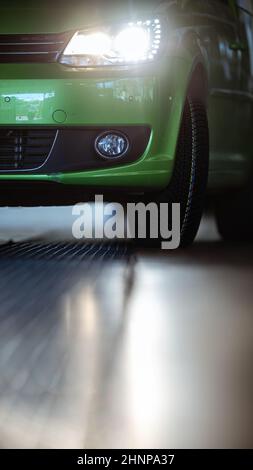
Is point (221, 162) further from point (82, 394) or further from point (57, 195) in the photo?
point (82, 394)

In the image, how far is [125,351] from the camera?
368 cm

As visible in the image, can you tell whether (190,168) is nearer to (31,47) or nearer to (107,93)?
(107,93)

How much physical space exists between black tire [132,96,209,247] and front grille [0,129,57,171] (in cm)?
60

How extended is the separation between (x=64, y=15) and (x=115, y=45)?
1.10 feet

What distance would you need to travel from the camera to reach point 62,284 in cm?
514

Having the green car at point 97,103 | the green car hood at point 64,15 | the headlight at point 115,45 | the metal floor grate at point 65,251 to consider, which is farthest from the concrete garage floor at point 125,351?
the green car hood at point 64,15

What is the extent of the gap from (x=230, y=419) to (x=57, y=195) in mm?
3183

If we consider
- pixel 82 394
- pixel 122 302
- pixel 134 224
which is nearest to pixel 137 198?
pixel 134 224

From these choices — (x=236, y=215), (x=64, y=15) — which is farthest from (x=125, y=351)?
(x=236, y=215)

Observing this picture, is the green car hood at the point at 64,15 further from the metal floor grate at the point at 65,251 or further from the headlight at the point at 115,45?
the metal floor grate at the point at 65,251

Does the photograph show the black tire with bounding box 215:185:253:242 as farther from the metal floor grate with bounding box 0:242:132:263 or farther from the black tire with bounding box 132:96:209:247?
the black tire with bounding box 132:96:209:247

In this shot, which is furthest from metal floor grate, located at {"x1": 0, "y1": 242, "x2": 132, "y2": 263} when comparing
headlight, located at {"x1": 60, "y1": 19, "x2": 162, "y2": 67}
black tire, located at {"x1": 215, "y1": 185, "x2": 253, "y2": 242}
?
headlight, located at {"x1": 60, "y1": 19, "x2": 162, "y2": 67}

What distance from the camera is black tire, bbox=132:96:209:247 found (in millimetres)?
5957

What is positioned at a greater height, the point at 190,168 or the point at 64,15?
the point at 64,15
